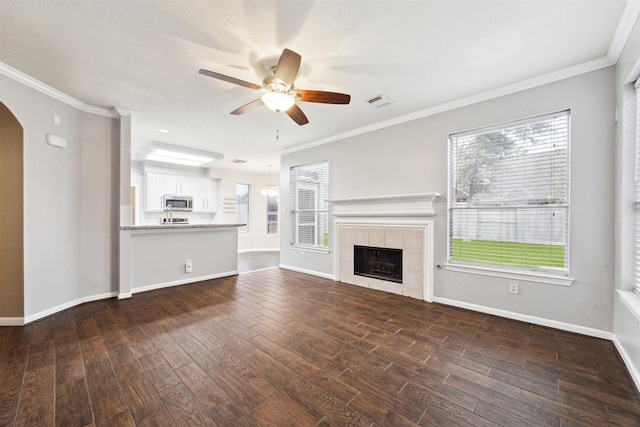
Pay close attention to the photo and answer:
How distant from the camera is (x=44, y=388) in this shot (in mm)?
1778

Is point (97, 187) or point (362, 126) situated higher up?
point (362, 126)

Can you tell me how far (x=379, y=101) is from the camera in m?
3.45

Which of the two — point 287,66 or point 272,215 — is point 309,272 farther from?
point 272,215

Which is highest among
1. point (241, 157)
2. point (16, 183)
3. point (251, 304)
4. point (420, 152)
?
point (241, 157)

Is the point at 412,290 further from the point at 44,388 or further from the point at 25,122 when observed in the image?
the point at 25,122

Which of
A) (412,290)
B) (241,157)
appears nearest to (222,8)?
(412,290)

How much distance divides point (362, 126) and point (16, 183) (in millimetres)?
4536

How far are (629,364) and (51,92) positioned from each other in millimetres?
6277

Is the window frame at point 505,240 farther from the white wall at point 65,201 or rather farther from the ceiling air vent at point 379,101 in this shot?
the white wall at point 65,201

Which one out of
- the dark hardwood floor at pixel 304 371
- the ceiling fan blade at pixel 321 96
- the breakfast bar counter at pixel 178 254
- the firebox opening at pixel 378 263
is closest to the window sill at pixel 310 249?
the firebox opening at pixel 378 263

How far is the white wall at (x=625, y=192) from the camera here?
81.7 inches

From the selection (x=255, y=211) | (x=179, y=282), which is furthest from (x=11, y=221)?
(x=255, y=211)

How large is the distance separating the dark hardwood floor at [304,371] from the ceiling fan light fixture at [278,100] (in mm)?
2241

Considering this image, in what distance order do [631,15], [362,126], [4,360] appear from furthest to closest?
[362,126] → [4,360] → [631,15]
